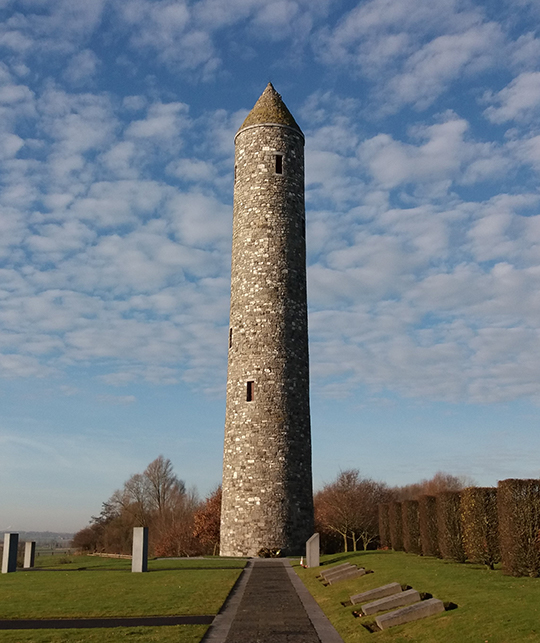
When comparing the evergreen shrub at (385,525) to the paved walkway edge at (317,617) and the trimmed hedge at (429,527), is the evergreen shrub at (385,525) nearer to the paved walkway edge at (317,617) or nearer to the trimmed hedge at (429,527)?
the trimmed hedge at (429,527)

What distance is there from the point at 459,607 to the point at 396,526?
54.5 ft

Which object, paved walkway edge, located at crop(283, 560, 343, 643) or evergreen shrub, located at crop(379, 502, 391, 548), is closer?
paved walkway edge, located at crop(283, 560, 343, 643)

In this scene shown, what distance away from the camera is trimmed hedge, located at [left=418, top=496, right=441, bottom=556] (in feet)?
68.9

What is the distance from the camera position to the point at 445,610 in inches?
385

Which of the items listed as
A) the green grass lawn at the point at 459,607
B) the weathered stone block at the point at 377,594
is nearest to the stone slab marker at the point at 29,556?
the green grass lawn at the point at 459,607

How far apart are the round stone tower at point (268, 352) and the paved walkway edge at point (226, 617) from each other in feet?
29.7

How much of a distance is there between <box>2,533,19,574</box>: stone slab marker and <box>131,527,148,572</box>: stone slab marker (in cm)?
432

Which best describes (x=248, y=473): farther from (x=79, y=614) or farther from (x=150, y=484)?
(x=150, y=484)

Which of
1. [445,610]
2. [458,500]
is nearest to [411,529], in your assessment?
[458,500]

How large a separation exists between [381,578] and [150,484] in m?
63.0

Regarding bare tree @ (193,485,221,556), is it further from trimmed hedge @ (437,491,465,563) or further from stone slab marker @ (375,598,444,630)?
stone slab marker @ (375,598,444,630)

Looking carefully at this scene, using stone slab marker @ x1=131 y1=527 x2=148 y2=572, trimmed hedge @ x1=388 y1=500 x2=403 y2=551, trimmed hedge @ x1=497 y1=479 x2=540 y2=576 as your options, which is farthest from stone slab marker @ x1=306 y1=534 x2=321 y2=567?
trimmed hedge @ x1=388 y1=500 x2=403 y2=551

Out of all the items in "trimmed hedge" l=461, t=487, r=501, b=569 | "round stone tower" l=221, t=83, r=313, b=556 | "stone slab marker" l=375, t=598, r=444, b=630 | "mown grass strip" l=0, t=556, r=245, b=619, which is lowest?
"mown grass strip" l=0, t=556, r=245, b=619

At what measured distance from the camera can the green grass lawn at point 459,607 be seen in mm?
8258
